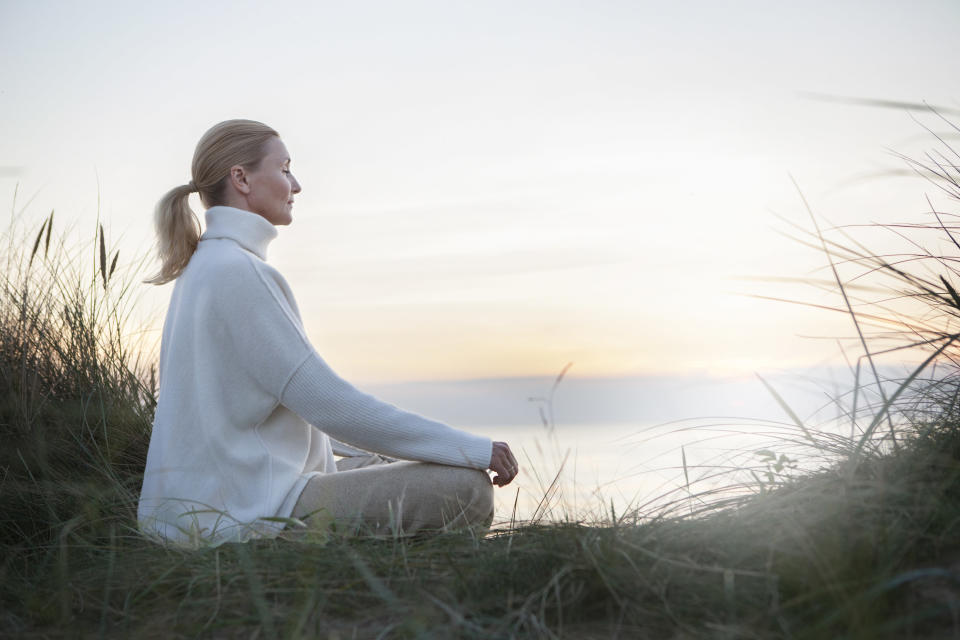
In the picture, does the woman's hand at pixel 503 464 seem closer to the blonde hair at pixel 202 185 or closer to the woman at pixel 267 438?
the woman at pixel 267 438

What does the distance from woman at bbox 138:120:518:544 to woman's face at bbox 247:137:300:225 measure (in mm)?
292

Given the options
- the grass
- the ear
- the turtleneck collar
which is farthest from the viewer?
the ear

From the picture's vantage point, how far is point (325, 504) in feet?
6.81

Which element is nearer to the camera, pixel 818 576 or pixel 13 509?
pixel 818 576

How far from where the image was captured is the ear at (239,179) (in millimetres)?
2449

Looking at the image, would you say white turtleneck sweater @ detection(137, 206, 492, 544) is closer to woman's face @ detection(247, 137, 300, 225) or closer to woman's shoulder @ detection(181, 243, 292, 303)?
woman's shoulder @ detection(181, 243, 292, 303)

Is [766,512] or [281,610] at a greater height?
[766,512]

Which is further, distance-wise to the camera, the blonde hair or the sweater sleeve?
the blonde hair

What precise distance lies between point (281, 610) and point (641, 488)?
0.96 meters

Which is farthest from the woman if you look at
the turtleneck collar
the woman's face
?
the woman's face

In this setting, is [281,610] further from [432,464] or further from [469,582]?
[432,464]

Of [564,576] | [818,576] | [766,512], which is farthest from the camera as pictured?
[766,512]

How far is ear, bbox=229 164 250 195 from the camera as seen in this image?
2.45 m

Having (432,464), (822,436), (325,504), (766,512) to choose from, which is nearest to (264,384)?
(325,504)
